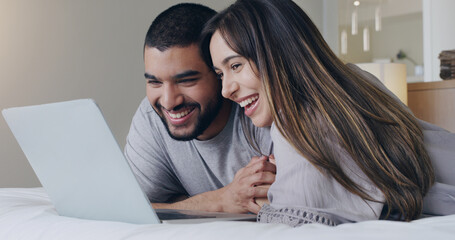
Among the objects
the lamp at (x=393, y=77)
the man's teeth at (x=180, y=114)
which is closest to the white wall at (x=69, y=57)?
the lamp at (x=393, y=77)

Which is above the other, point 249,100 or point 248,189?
point 249,100

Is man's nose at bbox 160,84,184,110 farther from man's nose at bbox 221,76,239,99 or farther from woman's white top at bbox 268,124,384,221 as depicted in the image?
woman's white top at bbox 268,124,384,221

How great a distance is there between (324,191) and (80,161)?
17.4 inches

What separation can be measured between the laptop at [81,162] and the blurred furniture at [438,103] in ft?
5.48

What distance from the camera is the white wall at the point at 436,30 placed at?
10.3 ft

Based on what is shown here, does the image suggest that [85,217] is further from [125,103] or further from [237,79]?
[125,103]

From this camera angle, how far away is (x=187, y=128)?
1558mm

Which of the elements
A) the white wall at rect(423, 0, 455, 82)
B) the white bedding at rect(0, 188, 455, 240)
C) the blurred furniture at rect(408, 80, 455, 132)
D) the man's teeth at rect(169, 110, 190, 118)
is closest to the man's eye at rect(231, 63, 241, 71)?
the man's teeth at rect(169, 110, 190, 118)

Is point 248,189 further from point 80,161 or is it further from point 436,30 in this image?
point 436,30

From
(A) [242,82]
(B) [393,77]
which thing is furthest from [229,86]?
(B) [393,77]

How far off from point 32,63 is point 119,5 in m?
0.62

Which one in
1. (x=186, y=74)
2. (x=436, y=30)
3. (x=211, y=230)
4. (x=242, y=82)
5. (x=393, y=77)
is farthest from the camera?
(x=436, y=30)

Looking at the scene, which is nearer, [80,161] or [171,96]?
[80,161]

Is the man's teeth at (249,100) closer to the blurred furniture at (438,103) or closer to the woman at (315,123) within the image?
the woman at (315,123)
